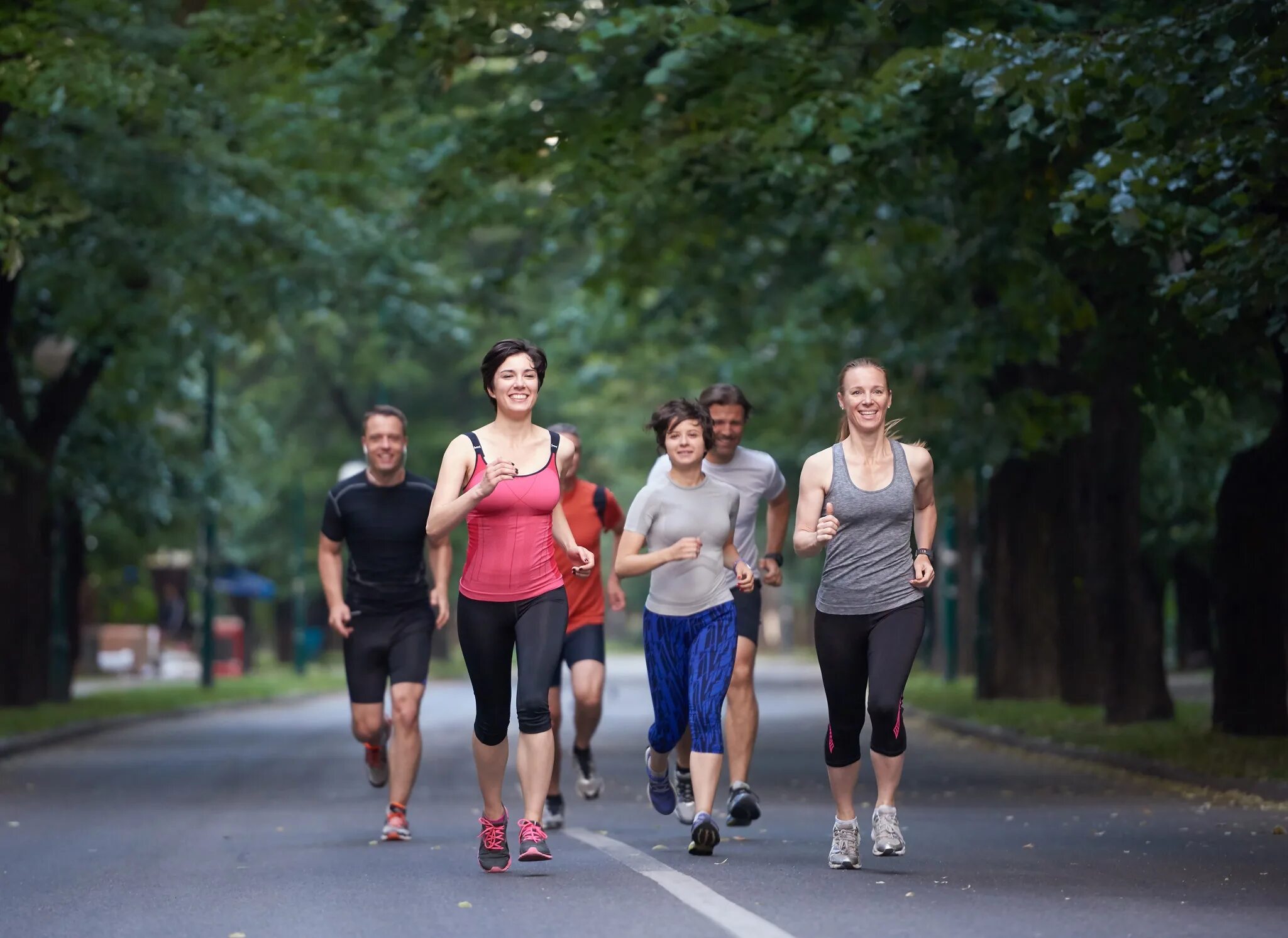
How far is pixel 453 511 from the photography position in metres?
9.22

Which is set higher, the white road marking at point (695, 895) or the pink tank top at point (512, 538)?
the pink tank top at point (512, 538)

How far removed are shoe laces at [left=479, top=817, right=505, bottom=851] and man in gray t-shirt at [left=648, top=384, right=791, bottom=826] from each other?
5.54ft

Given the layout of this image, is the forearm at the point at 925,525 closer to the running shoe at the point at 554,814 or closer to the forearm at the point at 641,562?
the forearm at the point at 641,562

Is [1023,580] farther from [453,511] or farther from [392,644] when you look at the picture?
[453,511]

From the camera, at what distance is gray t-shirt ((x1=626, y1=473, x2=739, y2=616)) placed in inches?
420

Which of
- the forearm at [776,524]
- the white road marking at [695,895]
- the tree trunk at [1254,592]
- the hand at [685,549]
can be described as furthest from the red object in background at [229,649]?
the hand at [685,549]

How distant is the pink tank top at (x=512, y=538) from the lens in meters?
9.45

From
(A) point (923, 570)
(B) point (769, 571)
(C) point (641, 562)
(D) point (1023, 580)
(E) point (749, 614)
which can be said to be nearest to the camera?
(A) point (923, 570)

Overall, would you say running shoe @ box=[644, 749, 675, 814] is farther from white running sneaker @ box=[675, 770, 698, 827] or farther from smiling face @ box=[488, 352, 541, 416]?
smiling face @ box=[488, 352, 541, 416]

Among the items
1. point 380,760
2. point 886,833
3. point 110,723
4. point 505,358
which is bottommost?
point 110,723

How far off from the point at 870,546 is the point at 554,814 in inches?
138

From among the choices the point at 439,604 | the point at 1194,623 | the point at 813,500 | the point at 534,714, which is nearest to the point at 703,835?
the point at 534,714

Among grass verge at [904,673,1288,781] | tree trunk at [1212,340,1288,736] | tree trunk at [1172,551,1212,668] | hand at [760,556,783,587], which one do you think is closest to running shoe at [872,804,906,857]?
hand at [760,556,783,587]

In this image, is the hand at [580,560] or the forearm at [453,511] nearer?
the forearm at [453,511]
